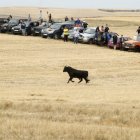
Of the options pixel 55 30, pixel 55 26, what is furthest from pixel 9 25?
pixel 55 30

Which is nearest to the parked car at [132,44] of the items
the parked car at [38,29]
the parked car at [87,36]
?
the parked car at [87,36]

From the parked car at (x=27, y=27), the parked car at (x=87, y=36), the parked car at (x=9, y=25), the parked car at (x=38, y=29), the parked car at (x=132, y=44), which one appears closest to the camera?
the parked car at (x=132, y=44)

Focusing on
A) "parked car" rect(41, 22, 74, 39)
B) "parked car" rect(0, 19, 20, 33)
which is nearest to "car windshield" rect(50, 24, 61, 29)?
"parked car" rect(41, 22, 74, 39)

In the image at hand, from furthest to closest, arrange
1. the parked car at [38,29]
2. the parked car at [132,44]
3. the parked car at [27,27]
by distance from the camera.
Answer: the parked car at [27,27]
the parked car at [38,29]
the parked car at [132,44]

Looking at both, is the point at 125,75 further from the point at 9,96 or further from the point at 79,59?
the point at 9,96

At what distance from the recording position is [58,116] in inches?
459

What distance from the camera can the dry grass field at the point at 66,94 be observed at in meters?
Answer: 9.20

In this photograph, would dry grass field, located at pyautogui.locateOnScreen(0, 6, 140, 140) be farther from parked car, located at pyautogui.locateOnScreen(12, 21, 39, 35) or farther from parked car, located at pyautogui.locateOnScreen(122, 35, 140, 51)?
parked car, located at pyautogui.locateOnScreen(12, 21, 39, 35)

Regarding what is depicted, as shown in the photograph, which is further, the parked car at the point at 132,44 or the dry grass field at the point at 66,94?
the parked car at the point at 132,44

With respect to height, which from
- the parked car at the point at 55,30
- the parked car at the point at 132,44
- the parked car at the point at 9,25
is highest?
the parked car at the point at 132,44

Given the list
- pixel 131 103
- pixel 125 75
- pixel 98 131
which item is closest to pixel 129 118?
pixel 98 131

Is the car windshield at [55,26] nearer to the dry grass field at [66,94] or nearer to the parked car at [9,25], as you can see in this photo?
the dry grass field at [66,94]

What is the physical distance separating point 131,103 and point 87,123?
472 cm

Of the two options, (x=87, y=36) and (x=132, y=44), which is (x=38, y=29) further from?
(x=132, y=44)
